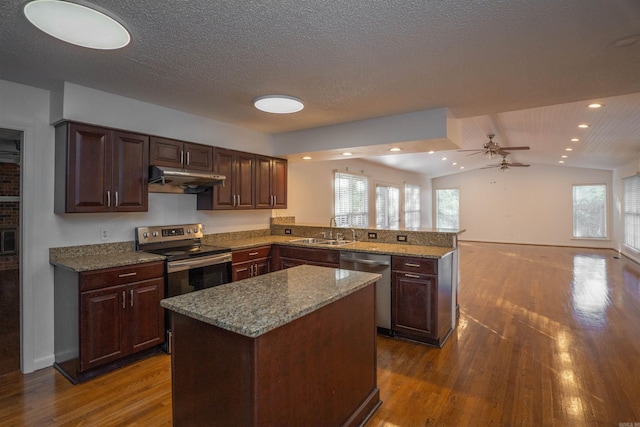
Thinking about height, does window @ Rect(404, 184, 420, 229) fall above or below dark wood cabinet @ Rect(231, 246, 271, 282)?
above

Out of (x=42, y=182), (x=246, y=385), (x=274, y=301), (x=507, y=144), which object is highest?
(x=507, y=144)

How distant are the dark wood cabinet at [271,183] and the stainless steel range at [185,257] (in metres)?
0.97

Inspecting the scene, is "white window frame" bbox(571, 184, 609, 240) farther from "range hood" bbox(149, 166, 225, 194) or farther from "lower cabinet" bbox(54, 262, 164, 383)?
"lower cabinet" bbox(54, 262, 164, 383)

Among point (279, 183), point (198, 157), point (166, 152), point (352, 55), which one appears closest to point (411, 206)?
point (279, 183)

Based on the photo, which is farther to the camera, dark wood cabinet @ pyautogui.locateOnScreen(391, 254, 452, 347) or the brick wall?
the brick wall

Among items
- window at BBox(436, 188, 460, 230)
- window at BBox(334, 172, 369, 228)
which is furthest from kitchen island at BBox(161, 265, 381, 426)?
window at BBox(436, 188, 460, 230)

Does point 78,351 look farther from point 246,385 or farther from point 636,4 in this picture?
point 636,4

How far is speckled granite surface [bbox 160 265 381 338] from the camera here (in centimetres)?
134

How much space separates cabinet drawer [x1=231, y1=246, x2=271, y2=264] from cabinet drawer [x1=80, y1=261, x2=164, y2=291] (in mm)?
911

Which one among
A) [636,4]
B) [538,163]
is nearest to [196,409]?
[636,4]

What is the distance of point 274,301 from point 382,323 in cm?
216

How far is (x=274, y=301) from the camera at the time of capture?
160 centimetres

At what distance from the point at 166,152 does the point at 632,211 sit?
1016cm

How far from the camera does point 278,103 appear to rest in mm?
2838
